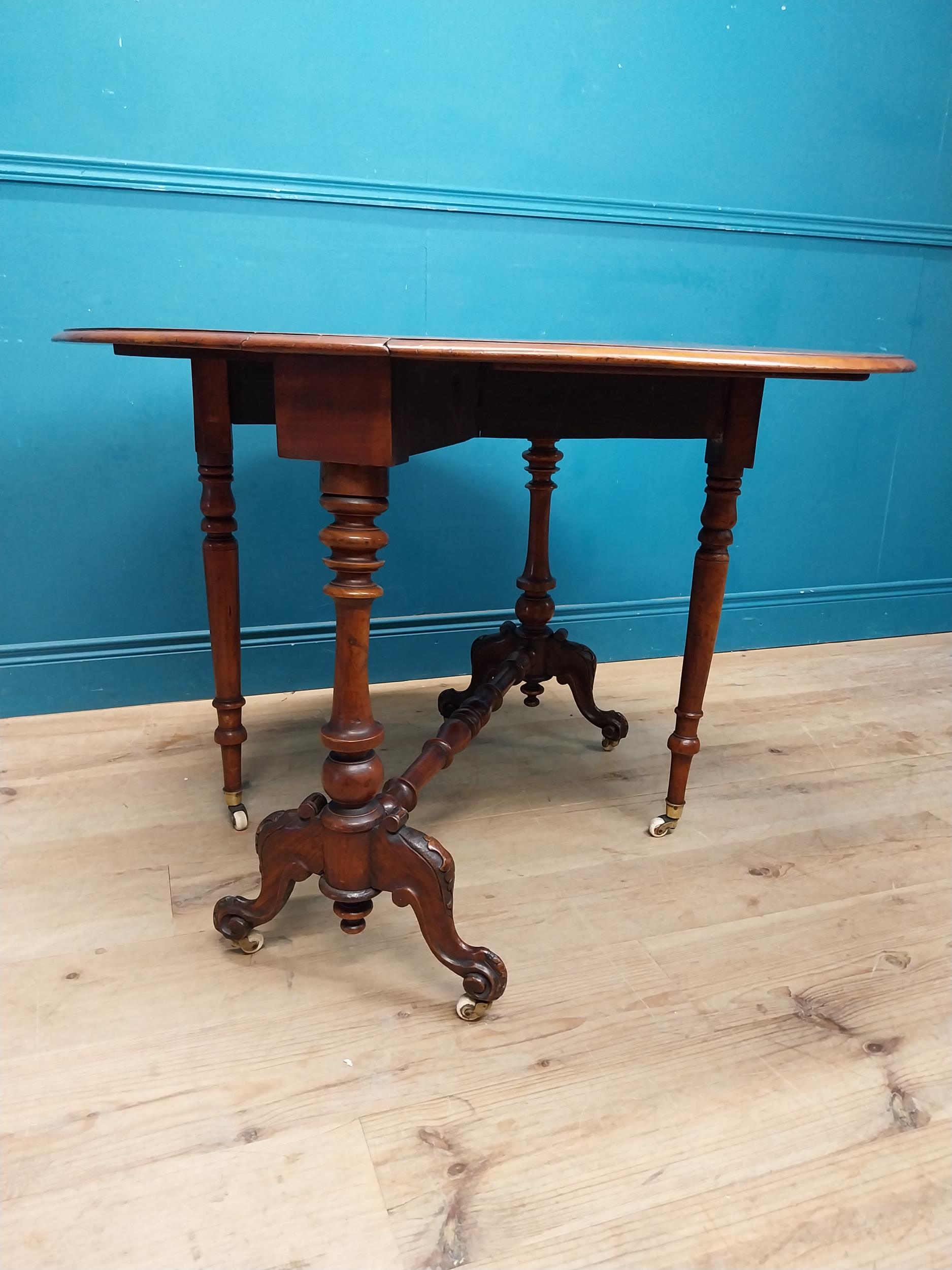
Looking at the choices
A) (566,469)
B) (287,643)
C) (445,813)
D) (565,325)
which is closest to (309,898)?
(445,813)

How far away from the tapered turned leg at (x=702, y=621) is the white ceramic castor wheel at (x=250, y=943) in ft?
2.32

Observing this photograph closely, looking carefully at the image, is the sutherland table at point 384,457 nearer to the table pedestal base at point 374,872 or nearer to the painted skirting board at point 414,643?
the table pedestal base at point 374,872

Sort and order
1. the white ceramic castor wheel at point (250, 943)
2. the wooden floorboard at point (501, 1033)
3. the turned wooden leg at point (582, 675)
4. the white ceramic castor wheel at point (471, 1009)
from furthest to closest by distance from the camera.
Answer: the turned wooden leg at point (582, 675), the white ceramic castor wheel at point (250, 943), the white ceramic castor wheel at point (471, 1009), the wooden floorboard at point (501, 1033)

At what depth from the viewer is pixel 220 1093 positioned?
3.28 feet

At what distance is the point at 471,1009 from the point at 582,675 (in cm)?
97

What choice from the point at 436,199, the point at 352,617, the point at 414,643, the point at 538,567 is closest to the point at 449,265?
the point at 436,199

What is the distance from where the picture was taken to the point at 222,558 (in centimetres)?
152

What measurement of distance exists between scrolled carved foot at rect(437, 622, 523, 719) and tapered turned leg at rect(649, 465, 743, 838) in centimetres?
47

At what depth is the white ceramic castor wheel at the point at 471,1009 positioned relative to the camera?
3.67 feet

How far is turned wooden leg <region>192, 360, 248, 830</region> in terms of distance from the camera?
1413 millimetres

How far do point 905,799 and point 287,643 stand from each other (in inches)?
54.9

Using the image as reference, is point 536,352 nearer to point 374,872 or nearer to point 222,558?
point 374,872

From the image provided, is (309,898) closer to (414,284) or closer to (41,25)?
(414,284)

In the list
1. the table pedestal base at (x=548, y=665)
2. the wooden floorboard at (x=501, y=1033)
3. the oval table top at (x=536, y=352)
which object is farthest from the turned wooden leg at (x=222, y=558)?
the table pedestal base at (x=548, y=665)
